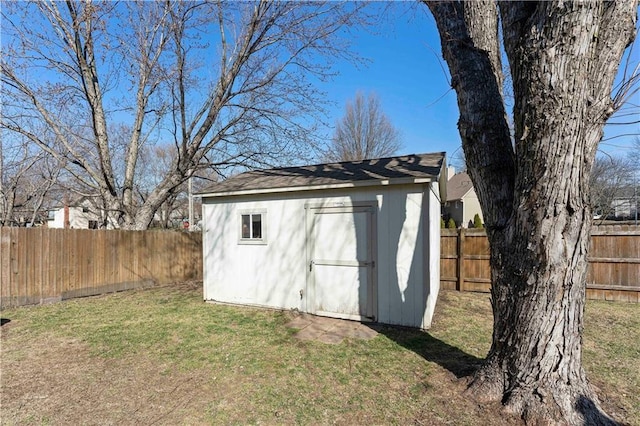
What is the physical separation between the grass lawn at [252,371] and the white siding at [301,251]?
20.9 inches

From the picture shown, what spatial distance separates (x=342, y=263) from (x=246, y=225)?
2461mm

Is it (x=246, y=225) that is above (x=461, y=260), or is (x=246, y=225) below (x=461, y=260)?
above

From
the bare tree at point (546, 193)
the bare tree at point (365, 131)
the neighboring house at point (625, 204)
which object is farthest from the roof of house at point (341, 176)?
the neighboring house at point (625, 204)

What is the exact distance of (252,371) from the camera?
3977 mm

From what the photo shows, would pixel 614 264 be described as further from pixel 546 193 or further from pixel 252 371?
pixel 252 371

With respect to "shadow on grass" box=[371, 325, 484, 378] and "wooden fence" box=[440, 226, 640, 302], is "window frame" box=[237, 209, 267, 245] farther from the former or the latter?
"wooden fence" box=[440, 226, 640, 302]

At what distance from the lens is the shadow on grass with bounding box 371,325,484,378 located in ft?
12.8

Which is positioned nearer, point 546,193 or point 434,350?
point 546,193

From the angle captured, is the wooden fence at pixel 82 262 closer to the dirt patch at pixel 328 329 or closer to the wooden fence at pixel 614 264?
the dirt patch at pixel 328 329

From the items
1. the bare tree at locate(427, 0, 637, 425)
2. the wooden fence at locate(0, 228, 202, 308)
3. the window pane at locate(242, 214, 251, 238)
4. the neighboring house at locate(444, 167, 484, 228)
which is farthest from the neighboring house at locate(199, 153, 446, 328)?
the neighboring house at locate(444, 167, 484, 228)

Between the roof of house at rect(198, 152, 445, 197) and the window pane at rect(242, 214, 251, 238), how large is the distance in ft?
1.79

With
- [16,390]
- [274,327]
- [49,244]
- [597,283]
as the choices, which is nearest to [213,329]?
[274,327]

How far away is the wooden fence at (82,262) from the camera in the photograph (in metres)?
7.20

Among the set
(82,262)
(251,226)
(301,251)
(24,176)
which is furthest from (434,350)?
(24,176)
